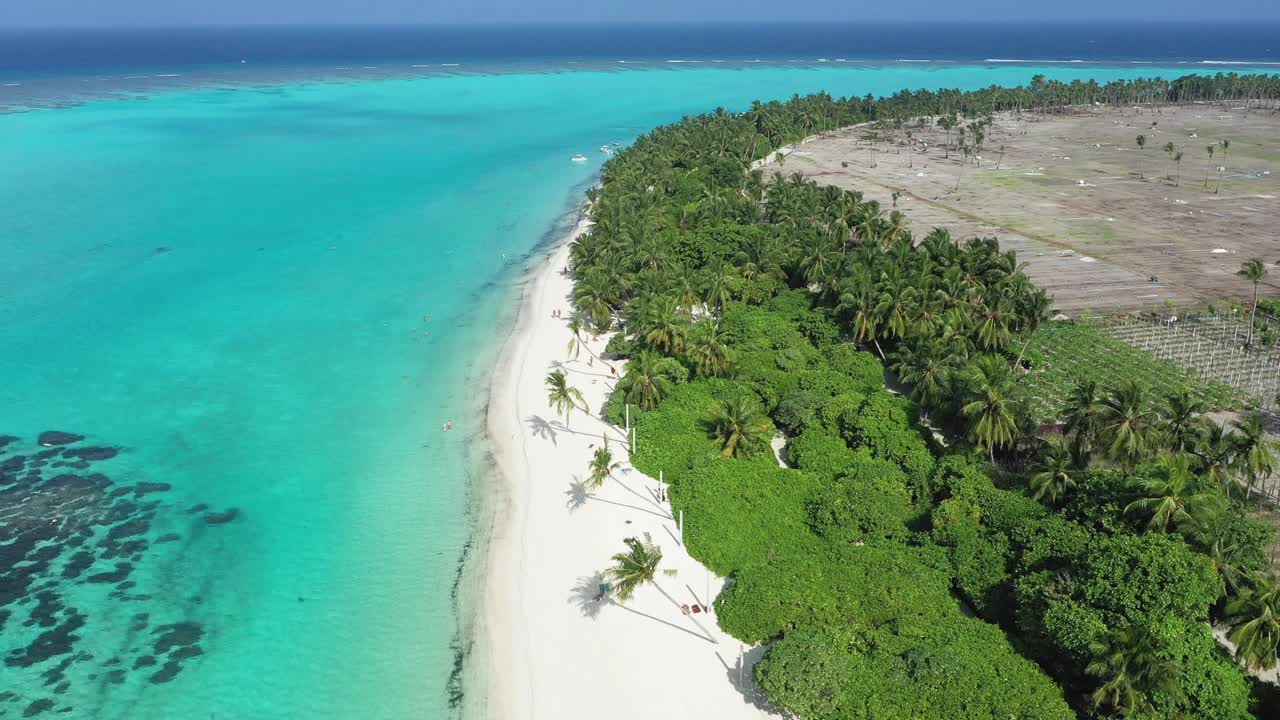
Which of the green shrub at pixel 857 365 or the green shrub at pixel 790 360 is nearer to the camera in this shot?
the green shrub at pixel 857 365

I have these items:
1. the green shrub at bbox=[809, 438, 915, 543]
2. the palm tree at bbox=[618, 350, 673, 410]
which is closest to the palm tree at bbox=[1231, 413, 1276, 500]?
the green shrub at bbox=[809, 438, 915, 543]

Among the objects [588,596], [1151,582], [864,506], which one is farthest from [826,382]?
[1151,582]

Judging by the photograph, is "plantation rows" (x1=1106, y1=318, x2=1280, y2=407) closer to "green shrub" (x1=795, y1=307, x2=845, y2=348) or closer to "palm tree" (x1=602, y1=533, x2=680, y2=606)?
"green shrub" (x1=795, y1=307, x2=845, y2=348)

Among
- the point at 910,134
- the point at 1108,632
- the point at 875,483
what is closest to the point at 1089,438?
the point at 875,483

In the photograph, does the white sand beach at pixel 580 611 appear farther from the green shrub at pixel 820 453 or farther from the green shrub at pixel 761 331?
the green shrub at pixel 761 331

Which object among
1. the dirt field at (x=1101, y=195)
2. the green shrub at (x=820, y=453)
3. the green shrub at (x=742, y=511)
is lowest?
the green shrub at (x=742, y=511)

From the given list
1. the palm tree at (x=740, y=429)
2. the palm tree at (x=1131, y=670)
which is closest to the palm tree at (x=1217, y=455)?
the palm tree at (x=1131, y=670)
